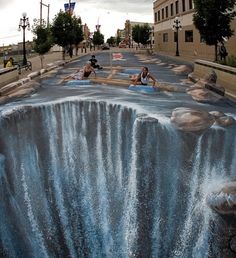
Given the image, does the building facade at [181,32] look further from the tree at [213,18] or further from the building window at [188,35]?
the tree at [213,18]

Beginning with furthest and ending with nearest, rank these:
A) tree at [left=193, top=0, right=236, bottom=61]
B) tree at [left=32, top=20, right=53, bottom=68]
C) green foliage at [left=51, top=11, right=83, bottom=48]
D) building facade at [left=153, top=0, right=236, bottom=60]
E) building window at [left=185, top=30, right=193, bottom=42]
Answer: building window at [left=185, top=30, right=193, bottom=42]
green foliage at [left=51, top=11, right=83, bottom=48]
building facade at [left=153, top=0, right=236, bottom=60]
tree at [left=32, top=20, right=53, bottom=68]
tree at [left=193, top=0, right=236, bottom=61]

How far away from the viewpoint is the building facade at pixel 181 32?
50.0 meters

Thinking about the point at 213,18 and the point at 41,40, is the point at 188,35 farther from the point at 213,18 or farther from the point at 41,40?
the point at 213,18

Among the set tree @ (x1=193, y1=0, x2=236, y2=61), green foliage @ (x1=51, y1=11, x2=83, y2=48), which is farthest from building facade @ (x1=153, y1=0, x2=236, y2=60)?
green foliage @ (x1=51, y1=11, x2=83, y2=48)

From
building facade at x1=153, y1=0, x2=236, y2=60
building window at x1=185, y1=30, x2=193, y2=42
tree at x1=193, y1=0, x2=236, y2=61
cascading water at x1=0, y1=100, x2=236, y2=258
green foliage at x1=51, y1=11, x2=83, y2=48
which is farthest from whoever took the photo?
building window at x1=185, y1=30, x2=193, y2=42

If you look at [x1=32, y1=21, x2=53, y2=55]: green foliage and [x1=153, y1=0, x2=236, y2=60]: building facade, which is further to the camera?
[x1=153, y1=0, x2=236, y2=60]: building facade

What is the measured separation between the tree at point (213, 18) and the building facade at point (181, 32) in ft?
29.0

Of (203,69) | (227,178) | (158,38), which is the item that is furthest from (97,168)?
(158,38)

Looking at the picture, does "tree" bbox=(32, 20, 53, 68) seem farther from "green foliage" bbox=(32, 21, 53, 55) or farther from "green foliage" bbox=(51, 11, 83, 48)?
"green foliage" bbox=(51, 11, 83, 48)

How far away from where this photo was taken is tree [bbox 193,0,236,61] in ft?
102

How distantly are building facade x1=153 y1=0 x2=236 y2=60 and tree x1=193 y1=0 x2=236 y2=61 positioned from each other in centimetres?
885

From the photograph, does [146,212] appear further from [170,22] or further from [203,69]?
[170,22]

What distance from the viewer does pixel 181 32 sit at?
63.8m

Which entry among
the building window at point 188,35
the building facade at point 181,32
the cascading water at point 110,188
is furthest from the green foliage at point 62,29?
the cascading water at point 110,188
